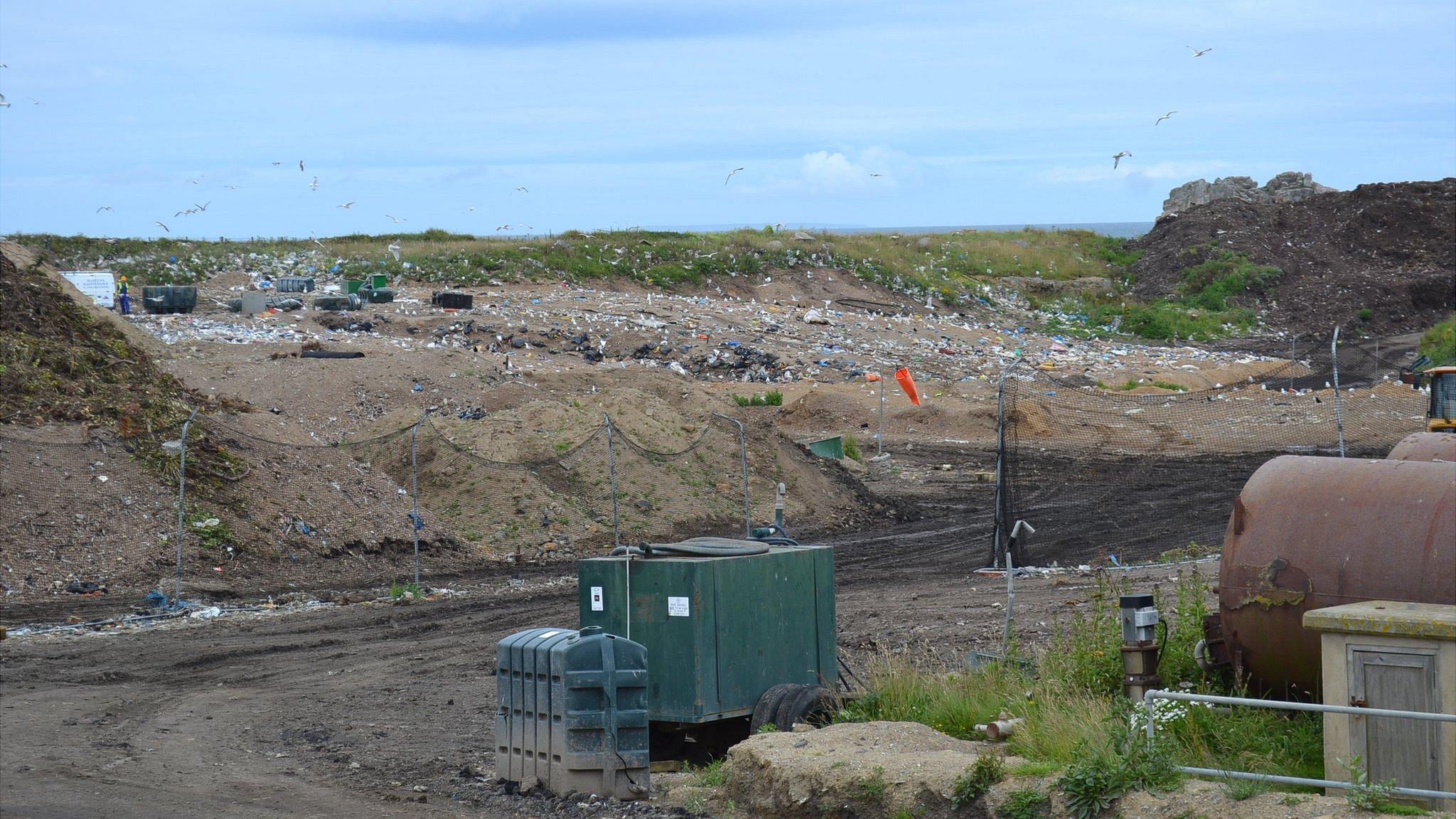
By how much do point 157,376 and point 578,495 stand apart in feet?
21.3

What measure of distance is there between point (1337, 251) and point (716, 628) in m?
56.5

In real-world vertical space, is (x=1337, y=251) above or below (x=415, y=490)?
above

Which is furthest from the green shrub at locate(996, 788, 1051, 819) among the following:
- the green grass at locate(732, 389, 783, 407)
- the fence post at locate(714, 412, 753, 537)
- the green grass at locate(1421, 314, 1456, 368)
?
the green grass at locate(1421, 314, 1456, 368)

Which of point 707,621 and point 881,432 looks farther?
point 881,432

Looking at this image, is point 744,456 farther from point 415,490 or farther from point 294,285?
point 294,285

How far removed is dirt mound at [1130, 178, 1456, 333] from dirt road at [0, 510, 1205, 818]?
4068cm

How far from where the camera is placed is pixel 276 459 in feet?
58.6

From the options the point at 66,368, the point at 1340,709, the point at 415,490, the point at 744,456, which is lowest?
the point at 1340,709

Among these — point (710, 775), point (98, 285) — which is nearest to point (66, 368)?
point (710, 775)

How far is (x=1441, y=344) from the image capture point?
39.4 metres

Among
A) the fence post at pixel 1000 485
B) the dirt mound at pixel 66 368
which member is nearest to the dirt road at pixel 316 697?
the fence post at pixel 1000 485

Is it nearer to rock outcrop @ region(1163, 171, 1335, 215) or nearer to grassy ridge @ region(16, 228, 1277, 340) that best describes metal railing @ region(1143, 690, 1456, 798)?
grassy ridge @ region(16, 228, 1277, 340)

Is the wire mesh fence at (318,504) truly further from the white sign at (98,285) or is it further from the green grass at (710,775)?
the white sign at (98,285)

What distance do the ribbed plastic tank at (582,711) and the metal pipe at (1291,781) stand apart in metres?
3.02
